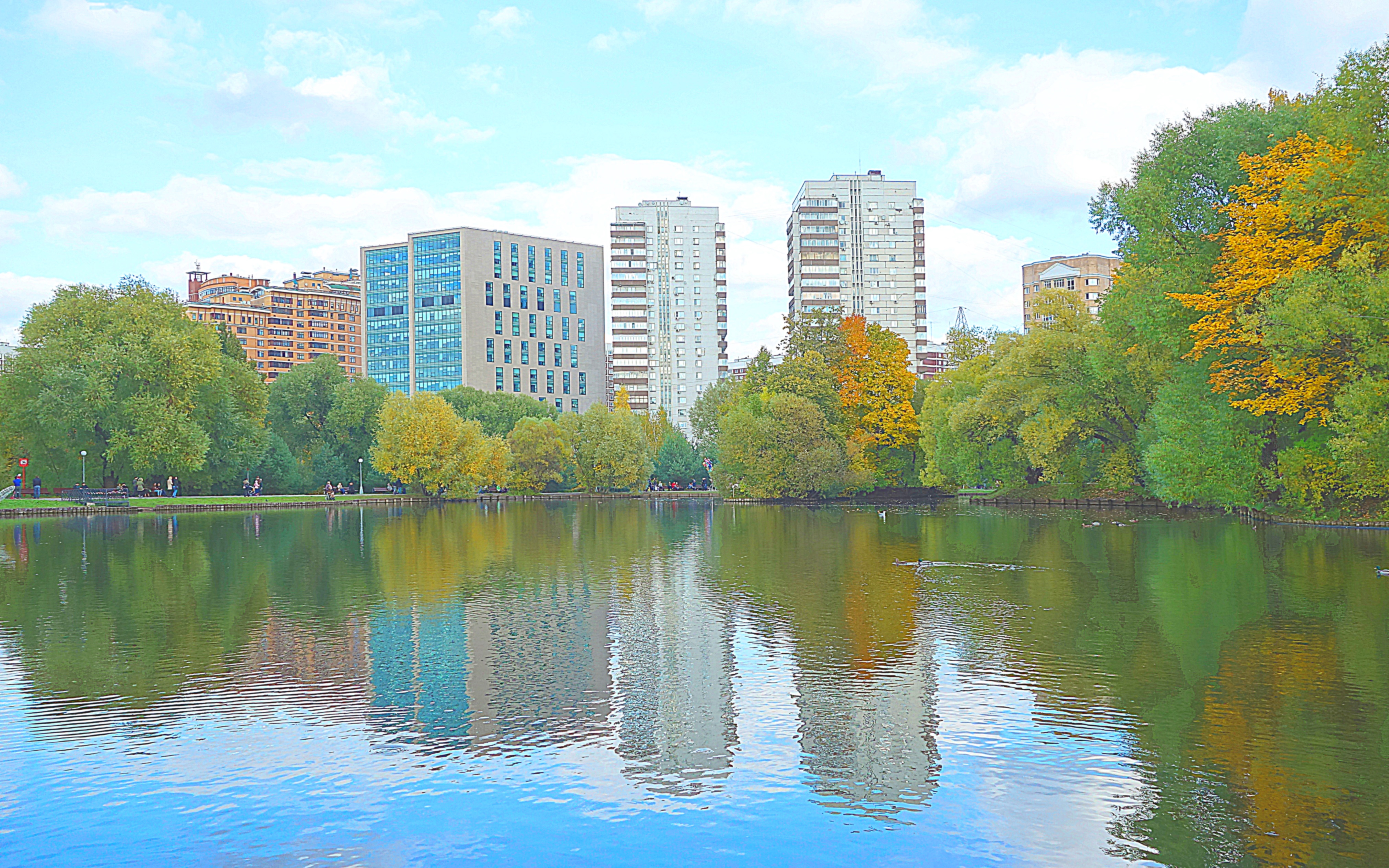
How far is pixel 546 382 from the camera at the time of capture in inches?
7037

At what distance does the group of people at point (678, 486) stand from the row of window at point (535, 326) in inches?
2233

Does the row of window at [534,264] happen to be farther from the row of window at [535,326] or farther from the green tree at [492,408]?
the green tree at [492,408]

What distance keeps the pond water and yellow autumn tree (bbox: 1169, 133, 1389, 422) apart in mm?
13747

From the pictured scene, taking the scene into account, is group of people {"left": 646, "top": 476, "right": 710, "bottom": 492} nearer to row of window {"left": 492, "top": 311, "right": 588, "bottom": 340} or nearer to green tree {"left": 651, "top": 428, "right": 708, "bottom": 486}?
green tree {"left": 651, "top": 428, "right": 708, "bottom": 486}

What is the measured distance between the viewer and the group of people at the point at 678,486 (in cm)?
12398

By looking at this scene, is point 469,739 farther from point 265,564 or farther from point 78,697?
point 265,564

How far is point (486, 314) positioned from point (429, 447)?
81919 millimetres

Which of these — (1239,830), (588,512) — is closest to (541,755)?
(1239,830)

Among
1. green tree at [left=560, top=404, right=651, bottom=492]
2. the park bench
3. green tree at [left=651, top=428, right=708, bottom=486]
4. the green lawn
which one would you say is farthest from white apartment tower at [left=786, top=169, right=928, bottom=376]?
the park bench

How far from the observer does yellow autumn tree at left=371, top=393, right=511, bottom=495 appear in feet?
299

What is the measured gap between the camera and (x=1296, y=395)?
35062 millimetres

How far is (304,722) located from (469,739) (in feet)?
6.50

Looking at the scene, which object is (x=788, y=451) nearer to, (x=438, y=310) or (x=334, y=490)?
(x=334, y=490)

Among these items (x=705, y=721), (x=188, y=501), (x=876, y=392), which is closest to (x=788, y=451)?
(x=876, y=392)
